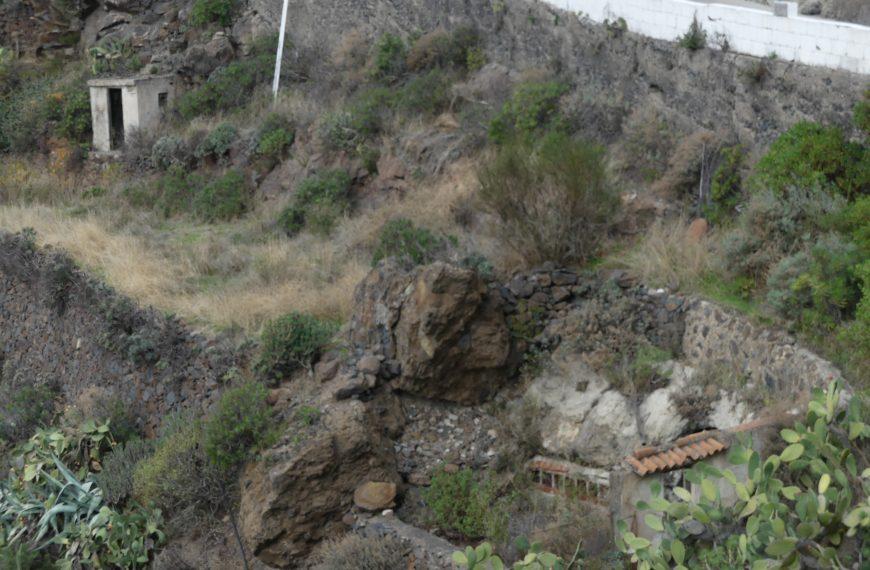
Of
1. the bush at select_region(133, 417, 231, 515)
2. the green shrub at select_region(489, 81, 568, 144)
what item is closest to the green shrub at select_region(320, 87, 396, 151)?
the green shrub at select_region(489, 81, 568, 144)

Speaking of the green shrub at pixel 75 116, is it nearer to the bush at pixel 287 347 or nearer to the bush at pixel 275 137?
the bush at pixel 275 137

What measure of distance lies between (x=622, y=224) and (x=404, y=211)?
3776mm

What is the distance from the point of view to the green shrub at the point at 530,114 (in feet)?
53.1

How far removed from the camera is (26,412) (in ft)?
47.9

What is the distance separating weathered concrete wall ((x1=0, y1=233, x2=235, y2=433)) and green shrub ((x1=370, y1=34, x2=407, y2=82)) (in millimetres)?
7278

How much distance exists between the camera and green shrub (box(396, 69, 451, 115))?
18.6 metres

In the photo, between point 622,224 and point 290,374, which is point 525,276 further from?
point 290,374

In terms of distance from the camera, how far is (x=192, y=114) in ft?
73.9

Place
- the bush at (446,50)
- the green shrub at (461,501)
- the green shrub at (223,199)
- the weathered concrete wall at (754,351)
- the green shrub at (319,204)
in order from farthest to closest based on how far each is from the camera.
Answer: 1. the bush at (446,50)
2. the green shrub at (223,199)
3. the green shrub at (319,204)
4. the green shrub at (461,501)
5. the weathered concrete wall at (754,351)

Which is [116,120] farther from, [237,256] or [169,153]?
[237,256]

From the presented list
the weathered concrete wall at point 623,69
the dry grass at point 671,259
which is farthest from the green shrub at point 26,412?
the weathered concrete wall at point 623,69

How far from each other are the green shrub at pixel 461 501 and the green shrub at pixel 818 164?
4.72 meters

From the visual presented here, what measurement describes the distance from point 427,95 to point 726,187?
6.94 metres

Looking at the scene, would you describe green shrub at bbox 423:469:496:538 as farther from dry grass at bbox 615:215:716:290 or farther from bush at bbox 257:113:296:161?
bush at bbox 257:113:296:161
